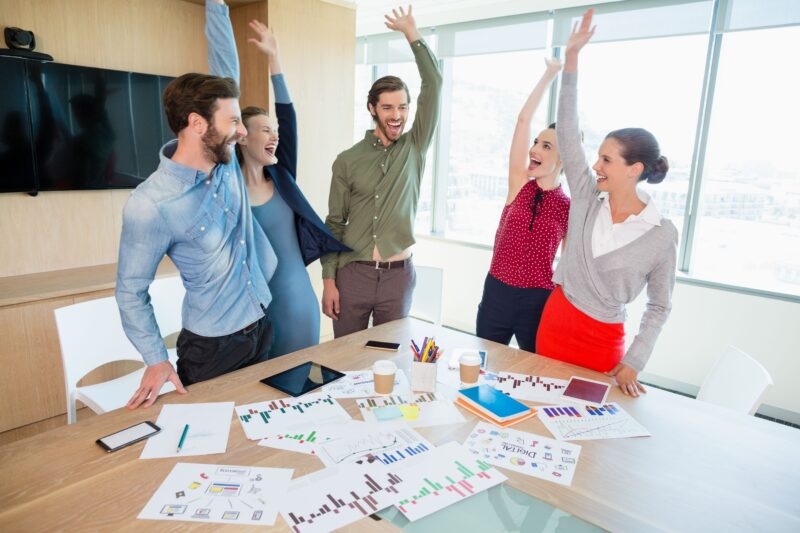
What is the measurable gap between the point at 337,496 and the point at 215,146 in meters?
1.03

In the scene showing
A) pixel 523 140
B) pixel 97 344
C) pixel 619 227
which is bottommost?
pixel 97 344

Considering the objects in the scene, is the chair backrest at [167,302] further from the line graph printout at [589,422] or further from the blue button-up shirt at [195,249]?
the line graph printout at [589,422]

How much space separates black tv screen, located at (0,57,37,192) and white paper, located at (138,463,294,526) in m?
2.23

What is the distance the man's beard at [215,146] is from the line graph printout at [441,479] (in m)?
1.01

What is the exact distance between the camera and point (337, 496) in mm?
1025

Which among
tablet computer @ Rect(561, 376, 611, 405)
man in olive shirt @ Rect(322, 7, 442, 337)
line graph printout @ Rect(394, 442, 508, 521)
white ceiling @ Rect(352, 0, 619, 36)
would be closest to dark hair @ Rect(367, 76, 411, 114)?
man in olive shirt @ Rect(322, 7, 442, 337)

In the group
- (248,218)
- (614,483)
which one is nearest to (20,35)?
(248,218)

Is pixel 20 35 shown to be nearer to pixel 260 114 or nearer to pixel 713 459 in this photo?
pixel 260 114

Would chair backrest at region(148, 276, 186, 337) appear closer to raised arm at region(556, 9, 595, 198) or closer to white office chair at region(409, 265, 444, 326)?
white office chair at region(409, 265, 444, 326)

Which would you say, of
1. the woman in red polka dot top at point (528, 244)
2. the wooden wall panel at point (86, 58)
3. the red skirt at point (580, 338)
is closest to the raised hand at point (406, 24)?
the woman in red polka dot top at point (528, 244)

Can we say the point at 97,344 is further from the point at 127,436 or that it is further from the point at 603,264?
the point at 603,264

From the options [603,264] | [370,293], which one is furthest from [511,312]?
[370,293]

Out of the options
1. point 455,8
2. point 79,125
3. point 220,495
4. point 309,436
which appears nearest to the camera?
point 220,495

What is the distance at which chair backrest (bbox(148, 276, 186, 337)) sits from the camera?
2111 millimetres
